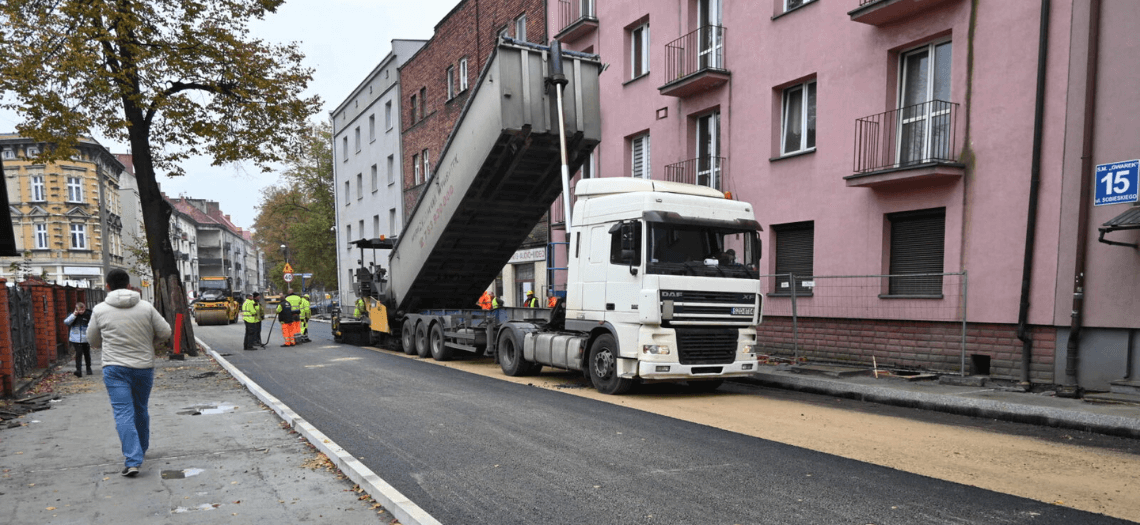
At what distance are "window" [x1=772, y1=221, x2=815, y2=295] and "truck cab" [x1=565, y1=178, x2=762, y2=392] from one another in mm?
3825

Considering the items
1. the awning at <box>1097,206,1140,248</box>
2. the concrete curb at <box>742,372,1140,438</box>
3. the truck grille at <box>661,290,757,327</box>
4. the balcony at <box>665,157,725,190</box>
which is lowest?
the concrete curb at <box>742,372,1140,438</box>

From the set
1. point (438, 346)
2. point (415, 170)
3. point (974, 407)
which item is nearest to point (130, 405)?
point (974, 407)

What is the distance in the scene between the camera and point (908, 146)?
1174cm

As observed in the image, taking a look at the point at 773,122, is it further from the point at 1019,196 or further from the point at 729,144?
the point at 1019,196

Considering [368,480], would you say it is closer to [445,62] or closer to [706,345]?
[706,345]

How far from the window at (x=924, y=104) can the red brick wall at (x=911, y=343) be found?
280cm

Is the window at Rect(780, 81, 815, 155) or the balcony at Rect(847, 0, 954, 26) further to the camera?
the window at Rect(780, 81, 815, 155)

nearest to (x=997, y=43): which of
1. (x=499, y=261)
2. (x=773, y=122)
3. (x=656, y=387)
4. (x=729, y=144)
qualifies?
(x=773, y=122)

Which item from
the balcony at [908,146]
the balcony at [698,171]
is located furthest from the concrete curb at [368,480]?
the balcony at [698,171]

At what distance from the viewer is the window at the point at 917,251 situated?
11.2 metres

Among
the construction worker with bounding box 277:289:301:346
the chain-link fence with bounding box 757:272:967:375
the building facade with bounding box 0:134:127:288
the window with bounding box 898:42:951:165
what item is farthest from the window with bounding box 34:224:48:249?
the window with bounding box 898:42:951:165

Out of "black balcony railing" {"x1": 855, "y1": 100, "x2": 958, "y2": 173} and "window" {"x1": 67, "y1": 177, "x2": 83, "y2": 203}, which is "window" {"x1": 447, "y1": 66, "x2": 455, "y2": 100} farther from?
"window" {"x1": 67, "y1": 177, "x2": 83, "y2": 203}

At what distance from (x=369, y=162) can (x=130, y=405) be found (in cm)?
3324

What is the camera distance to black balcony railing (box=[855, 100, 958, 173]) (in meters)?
11.0
